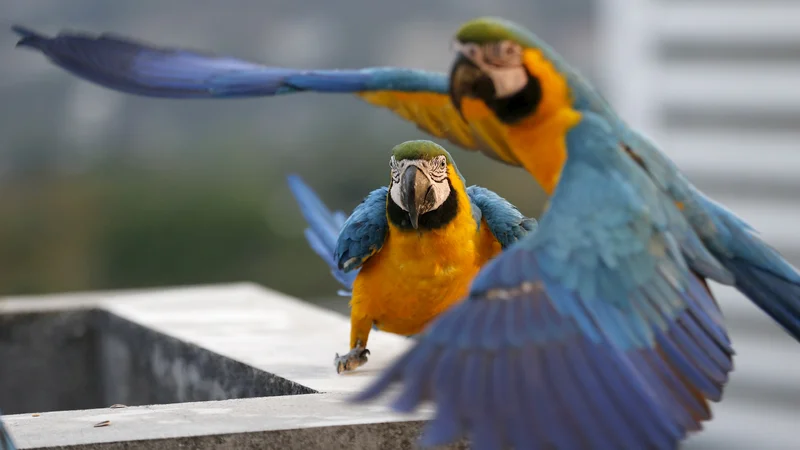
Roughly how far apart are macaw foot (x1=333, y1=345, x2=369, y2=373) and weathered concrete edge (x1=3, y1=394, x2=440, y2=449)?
14.6 inches

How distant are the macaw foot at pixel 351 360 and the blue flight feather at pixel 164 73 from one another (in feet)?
1.81

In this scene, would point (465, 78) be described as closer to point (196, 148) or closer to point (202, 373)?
point (202, 373)

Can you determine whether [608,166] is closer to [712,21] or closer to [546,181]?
[546,181]

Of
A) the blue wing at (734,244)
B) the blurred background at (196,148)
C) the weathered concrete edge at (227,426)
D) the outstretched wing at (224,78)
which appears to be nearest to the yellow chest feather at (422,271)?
the outstretched wing at (224,78)

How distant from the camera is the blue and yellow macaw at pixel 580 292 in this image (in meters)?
1.31

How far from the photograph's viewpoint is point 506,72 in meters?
1.48

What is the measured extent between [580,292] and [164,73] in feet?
3.06

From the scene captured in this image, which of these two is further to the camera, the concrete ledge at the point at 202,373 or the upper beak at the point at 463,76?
the concrete ledge at the point at 202,373

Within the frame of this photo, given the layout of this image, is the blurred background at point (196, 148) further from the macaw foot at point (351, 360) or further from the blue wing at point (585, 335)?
the blue wing at point (585, 335)

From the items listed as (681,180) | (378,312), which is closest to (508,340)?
(681,180)

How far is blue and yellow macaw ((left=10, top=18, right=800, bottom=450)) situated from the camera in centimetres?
131

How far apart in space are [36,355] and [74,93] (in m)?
4.32

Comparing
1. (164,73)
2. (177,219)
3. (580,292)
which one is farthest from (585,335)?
(177,219)

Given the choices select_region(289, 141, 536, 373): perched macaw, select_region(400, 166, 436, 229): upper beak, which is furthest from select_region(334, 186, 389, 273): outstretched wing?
select_region(400, 166, 436, 229): upper beak
